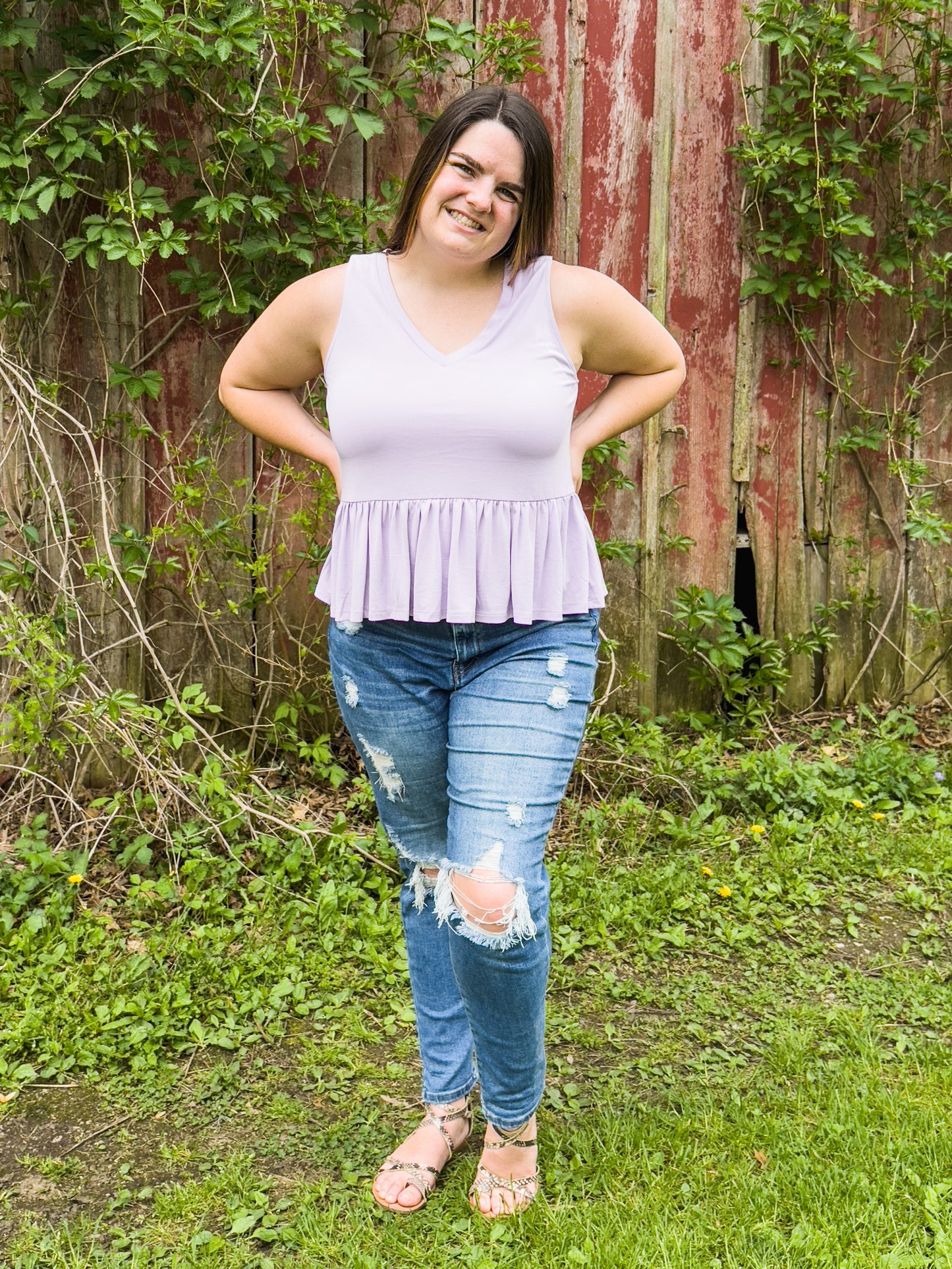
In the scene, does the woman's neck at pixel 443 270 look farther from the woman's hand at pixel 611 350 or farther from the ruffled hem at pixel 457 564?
the ruffled hem at pixel 457 564

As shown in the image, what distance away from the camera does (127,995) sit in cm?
268

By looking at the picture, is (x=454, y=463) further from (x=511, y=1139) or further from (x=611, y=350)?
(x=511, y=1139)

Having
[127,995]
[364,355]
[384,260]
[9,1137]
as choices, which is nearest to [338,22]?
[384,260]

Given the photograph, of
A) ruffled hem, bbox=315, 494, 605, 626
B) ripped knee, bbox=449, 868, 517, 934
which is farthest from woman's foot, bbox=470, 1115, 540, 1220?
ruffled hem, bbox=315, 494, 605, 626

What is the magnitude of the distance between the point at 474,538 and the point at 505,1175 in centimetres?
119

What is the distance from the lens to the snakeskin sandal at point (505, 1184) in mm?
2000

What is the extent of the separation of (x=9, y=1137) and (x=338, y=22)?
2.97 m

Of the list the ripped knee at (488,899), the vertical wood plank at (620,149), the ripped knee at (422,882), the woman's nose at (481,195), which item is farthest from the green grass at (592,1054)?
the woman's nose at (481,195)

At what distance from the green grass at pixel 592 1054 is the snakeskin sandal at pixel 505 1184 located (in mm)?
29

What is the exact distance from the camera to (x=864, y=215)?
388cm

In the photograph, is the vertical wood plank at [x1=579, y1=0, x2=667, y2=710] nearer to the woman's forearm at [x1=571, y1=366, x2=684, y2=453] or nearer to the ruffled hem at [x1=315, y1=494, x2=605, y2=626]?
the woman's forearm at [x1=571, y1=366, x2=684, y2=453]

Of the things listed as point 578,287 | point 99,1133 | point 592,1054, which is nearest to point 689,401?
point 578,287

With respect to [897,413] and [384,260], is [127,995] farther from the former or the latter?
[897,413]

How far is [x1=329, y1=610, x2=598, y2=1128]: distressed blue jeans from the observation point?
5.72 ft
